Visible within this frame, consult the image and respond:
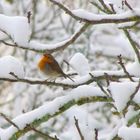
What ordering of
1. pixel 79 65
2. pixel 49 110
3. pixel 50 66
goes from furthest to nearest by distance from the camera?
1. pixel 50 66
2. pixel 79 65
3. pixel 49 110

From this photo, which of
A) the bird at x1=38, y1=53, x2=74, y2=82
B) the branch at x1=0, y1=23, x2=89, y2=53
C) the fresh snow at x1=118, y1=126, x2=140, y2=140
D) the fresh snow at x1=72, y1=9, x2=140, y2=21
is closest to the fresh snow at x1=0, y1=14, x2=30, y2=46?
the branch at x1=0, y1=23, x2=89, y2=53

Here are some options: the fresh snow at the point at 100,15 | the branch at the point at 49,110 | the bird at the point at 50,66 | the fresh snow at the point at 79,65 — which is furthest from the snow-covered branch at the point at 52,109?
the bird at the point at 50,66

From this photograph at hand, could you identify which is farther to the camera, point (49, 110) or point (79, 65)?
point (79, 65)

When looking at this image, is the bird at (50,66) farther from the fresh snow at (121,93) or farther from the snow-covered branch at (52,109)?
the fresh snow at (121,93)

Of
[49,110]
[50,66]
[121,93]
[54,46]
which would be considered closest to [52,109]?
[49,110]

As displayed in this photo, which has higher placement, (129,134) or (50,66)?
(129,134)

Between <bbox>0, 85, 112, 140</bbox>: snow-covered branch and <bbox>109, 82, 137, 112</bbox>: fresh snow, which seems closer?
<bbox>109, 82, 137, 112</bbox>: fresh snow

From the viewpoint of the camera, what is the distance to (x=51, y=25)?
7.37m

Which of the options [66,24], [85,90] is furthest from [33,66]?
[85,90]

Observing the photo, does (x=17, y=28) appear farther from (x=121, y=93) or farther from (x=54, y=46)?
(x=121, y=93)

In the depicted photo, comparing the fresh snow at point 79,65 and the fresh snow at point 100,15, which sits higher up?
the fresh snow at point 100,15

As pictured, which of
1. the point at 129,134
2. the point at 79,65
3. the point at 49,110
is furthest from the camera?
the point at 79,65

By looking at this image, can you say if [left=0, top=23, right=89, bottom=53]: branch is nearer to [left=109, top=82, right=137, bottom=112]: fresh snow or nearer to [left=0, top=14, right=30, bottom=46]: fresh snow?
[left=0, top=14, right=30, bottom=46]: fresh snow

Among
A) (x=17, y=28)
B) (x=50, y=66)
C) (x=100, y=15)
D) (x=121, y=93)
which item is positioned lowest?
(x=50, y=66)
